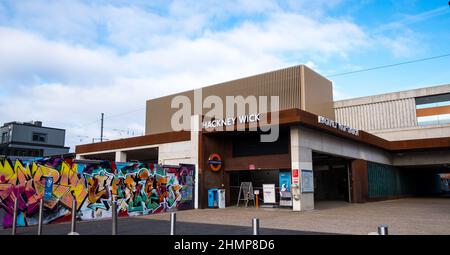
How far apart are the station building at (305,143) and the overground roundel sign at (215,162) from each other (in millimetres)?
73

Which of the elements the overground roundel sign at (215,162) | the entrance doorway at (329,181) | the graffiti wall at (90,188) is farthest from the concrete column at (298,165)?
the entrance doorway at (329,181)

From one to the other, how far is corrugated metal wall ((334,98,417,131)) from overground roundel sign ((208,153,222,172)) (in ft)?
85.3

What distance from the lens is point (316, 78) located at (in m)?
38.4

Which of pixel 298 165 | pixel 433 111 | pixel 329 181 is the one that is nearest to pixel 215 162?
pixel 298 165

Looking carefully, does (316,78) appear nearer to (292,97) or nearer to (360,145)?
(292,97)

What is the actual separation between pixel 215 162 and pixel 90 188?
27.4 ft

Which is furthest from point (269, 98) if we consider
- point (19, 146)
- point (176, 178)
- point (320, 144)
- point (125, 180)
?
point (19, 146)

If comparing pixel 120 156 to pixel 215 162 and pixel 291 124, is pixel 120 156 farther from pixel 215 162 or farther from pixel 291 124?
pixel 291 124

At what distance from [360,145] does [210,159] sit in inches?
517

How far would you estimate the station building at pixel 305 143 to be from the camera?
19906 millimetres

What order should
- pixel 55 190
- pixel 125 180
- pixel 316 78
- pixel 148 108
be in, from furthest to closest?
pixel 148 108, pixel 316 78, pixel 125 180, pixel 55 190

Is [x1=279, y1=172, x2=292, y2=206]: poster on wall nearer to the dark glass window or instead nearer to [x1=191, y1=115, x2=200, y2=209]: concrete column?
[x1=191, y1=115, x2=200, y2=209]: concrete column

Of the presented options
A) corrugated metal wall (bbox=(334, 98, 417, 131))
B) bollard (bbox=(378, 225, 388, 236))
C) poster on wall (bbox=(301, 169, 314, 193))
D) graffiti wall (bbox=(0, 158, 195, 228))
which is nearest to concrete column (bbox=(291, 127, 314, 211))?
poster on wall (bbox=(301, 169, 314, 193))

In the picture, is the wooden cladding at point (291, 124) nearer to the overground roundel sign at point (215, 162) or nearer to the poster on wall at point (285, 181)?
the overground roundel sign at point (215, 162)
